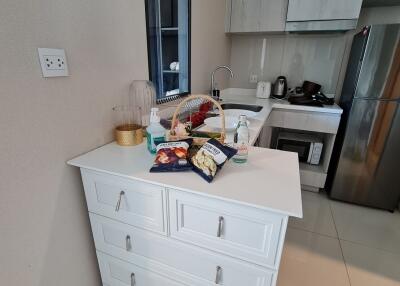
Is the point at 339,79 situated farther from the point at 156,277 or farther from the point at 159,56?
the point at 156,277

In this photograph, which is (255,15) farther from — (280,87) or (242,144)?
(242,144)

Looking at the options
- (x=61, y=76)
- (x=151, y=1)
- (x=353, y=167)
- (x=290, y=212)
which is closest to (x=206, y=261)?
(x=290, y=212)

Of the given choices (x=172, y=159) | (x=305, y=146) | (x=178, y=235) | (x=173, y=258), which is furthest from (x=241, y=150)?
(x=305, y=146)

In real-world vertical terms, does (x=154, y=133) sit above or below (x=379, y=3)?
below

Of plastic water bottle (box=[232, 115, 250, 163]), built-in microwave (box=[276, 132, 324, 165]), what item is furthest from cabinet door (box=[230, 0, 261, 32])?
plastic water bottle (box=[232, 115, 250, 163])

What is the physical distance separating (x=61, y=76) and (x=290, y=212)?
2.93 ft

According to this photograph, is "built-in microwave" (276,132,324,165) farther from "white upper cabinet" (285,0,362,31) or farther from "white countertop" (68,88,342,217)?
"white countertop" (68,88,342,217)

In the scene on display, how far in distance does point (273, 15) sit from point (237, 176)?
6.63ft

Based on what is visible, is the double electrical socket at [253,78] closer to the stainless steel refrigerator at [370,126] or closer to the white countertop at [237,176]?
the stainless steel refrigerator at [370,126]

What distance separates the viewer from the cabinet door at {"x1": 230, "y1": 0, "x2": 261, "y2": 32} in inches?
86.4

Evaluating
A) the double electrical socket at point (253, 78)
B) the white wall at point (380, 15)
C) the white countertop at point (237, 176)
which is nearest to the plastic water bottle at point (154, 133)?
the white countertop at point (237, 176)

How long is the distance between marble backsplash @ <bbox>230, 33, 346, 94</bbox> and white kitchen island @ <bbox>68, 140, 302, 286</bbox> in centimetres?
189

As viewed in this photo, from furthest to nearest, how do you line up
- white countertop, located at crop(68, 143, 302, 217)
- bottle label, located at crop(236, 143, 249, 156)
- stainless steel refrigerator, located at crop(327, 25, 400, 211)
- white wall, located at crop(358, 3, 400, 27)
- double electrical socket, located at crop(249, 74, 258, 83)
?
double electrical socket, located at crop(249, 74, 258, 83)
white wall, located at crop(358, 3, 400, 27)
stainless steel refrigerator, located at crop(327, 25, 400, 211)
bottle label, located at crop(236, 143, 249, 156)
white countertop, located at crop(68, 143, 302, 217)

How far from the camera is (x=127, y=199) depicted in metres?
0.84
